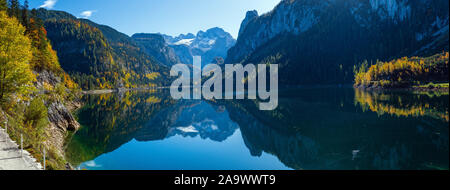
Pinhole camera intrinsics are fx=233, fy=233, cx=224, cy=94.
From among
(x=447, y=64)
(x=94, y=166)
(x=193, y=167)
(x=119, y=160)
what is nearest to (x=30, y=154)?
(x=94, y=166)

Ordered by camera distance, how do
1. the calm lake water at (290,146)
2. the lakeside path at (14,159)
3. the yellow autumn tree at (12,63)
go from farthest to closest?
1. the yellow autumn tree at (12,63)
2. the calm lake water at (290,146)
3. the lakeside path at (14,159)

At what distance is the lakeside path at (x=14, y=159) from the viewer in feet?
49.1

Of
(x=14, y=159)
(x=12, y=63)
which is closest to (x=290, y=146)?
(x=14, y=159)

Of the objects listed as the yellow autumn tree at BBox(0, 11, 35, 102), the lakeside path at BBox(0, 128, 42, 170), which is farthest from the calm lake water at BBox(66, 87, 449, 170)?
the yellow autumn tree at BBox(0, 11, 35, 102)

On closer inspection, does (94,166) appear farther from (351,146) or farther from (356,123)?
(356,123)

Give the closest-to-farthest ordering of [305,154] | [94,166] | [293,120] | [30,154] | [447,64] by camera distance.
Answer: [30,154], [94,166], [305,154], [293,120], [447,64]

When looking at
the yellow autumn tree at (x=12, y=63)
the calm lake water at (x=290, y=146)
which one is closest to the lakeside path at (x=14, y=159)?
the calm lake water at (x=290, y=146)

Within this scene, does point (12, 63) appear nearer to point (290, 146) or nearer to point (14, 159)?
point (14, 159)

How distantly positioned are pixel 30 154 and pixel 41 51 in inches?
2698

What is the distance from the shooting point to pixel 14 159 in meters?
16.0

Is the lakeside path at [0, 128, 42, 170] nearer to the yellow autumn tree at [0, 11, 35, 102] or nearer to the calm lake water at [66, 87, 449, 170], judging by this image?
the calm lake water at [66, 87, 449, 170]

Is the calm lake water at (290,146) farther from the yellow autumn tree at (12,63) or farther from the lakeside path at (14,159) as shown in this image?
the yellow autumn tree at (12,63)

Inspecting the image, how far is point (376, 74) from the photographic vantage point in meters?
138

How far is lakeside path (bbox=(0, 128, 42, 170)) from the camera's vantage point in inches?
589
